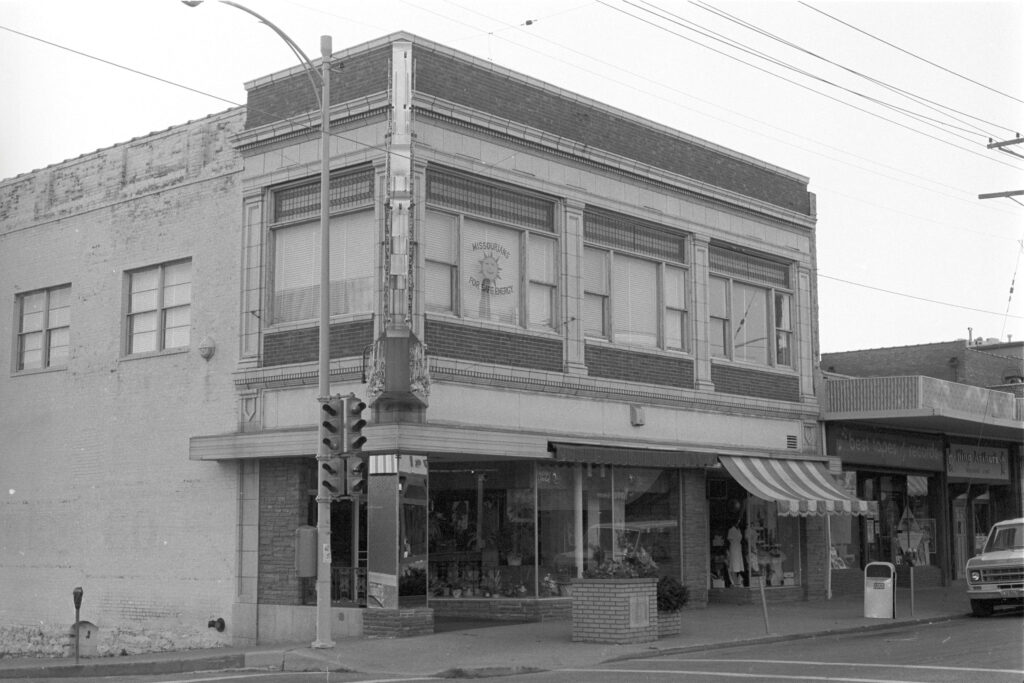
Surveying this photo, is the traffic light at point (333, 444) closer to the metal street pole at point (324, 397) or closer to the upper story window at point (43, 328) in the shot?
the metal street pole at point (324, 397)

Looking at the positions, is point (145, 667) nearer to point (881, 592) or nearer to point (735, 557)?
point (881, 592)

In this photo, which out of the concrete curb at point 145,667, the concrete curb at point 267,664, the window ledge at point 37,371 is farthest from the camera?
the window ledge at point 37,371

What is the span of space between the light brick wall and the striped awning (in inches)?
408

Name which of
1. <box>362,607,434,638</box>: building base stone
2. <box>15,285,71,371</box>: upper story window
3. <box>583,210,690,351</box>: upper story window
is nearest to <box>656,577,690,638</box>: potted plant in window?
<box>362,607,434,638</box>: building base stone

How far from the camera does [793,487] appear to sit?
26922 millimetres

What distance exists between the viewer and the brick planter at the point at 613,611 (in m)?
19.2

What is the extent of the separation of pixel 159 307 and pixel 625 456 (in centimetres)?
951

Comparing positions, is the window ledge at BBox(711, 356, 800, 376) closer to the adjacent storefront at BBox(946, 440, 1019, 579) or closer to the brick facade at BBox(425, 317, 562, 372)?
the brick facade at BBox(425, 317, 562, 372)

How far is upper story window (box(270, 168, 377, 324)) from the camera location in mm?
21438

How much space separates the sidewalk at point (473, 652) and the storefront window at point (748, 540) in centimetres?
322

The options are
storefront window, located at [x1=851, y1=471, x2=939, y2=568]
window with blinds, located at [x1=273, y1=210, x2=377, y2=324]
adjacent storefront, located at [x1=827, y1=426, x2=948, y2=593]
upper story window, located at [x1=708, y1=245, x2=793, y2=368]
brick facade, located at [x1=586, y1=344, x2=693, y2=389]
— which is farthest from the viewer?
storefront window, located at [x1=851, y1=471, x2=939, y2=568]

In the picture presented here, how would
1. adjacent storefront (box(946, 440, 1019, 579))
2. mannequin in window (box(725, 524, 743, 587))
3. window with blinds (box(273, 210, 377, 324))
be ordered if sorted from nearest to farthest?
window with blinds (box(273, 210, 377, 324)) < mannequin in window (box(725, 524, 743, 587)) < adjacent storefront (box(946, 440, 1019, 579))

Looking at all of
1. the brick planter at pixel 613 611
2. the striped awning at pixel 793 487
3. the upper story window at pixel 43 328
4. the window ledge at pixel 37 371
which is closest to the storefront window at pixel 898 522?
the striped awning at pixel 793 487

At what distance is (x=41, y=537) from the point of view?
2628 cm
